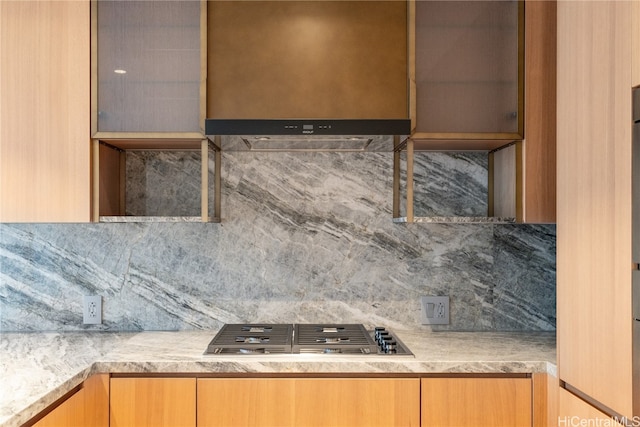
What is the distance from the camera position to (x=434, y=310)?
2.30 m

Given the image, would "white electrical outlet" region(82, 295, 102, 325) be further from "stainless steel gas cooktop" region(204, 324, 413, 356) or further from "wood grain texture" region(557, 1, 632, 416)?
"wood grain texture" region(557, 1, 632, 416)

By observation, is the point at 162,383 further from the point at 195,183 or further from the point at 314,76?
the point at 314,76

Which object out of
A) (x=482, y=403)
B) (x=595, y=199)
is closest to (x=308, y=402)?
(x=482, y=403)

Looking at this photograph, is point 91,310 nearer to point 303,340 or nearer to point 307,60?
point 303,340

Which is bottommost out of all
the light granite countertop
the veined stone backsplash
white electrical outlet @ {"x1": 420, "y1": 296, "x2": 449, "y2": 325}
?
the light granite countertop

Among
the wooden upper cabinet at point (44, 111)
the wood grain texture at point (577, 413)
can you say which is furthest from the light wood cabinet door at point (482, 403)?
the wooden upper cabinet at point (44, 111)

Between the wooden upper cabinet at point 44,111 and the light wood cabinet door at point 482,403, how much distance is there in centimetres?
140

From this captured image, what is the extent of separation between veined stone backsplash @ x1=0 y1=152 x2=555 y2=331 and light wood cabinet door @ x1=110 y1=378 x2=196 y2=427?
1.92 ft

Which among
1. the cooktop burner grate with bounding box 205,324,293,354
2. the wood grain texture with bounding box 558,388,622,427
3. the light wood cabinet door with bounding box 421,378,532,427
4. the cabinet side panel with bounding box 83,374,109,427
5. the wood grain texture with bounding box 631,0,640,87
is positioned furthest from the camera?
the cooktop burner grate with bounding box 205,324,293,354

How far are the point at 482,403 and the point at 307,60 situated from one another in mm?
1324

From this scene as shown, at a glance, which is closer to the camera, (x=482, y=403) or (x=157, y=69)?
(x=482, y=403)

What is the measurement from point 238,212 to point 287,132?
591 mm

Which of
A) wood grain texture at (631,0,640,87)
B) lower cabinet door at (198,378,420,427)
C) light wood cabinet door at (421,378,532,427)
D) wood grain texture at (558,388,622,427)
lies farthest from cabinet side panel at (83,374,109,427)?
wood grain texture at (631,0,640,87)

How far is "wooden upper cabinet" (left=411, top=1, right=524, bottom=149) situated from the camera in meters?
1.96
